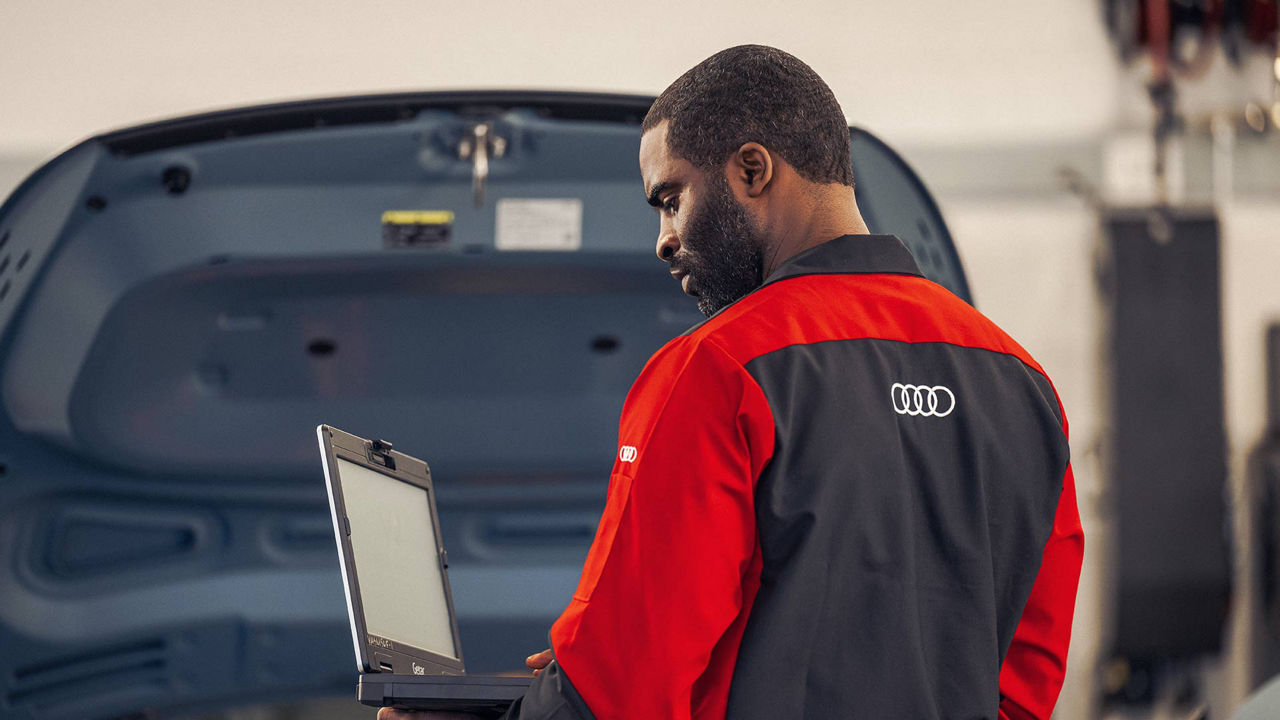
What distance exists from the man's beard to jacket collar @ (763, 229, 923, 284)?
35 mm

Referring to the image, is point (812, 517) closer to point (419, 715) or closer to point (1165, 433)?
point (419, 715)

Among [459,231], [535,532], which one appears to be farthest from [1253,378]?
[459,231]

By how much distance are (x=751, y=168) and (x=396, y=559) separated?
81 centimetres

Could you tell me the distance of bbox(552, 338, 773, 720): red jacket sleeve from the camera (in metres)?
0.95

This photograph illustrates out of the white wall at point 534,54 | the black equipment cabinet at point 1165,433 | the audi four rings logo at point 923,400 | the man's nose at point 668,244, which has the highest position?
the white wall at point 534,54

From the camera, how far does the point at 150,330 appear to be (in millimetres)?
1906

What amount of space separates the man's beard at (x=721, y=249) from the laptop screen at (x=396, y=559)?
1.97ft

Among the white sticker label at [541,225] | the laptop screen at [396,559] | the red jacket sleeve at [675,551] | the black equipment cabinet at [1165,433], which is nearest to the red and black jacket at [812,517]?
the red jacket sleeve at [675,551]

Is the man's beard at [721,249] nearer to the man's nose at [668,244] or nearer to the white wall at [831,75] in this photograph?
the man's nose at [668,244]

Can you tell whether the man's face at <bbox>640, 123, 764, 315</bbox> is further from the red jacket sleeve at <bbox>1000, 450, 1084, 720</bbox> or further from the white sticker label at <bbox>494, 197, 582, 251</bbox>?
the white sticker label at <bbox>494, 197, 582, 251</bbox>

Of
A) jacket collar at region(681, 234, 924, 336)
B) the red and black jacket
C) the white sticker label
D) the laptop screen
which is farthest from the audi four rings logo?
the white sticker label

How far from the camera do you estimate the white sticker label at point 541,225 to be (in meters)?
1.84

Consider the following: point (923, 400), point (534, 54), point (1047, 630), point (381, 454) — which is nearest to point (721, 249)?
point (923, 400)

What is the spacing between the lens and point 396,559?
153cm
